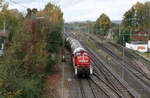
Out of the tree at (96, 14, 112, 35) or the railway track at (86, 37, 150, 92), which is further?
the tree at (96, 14, 112, 35)

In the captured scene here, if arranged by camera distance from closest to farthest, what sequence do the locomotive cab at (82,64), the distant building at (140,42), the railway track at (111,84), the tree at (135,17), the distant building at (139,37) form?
the railway track at (111,84), the locomotive cab at (82,64), the distant building at (140,42), the distant building at (139,37), the tree at (135,17)

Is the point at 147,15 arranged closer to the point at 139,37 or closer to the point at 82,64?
the point at 139,37

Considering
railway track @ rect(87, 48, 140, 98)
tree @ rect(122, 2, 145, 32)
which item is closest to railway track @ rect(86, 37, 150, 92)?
railway track @ rect(87, 48, 140, 98)

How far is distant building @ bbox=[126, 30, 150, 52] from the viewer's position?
135ft

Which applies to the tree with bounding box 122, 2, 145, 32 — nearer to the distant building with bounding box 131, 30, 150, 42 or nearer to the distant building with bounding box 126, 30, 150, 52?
the distant building with bounding box 126, 30, 150, 52

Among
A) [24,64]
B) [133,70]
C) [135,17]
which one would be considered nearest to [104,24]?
[135,17]

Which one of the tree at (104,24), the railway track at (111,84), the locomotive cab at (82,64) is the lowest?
the railway track at (111,84)

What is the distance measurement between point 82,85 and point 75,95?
118 inches

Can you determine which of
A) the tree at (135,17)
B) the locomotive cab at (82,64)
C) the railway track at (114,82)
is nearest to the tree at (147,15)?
the tree at (135,17)

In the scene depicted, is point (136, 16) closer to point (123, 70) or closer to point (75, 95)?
point (123, 70)

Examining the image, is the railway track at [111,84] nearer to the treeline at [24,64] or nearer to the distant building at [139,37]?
the treeline at [24,64]

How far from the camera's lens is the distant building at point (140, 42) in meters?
41.1

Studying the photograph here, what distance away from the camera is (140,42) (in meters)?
43.5

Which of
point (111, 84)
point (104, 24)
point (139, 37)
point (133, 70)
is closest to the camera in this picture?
point (111, 84)
